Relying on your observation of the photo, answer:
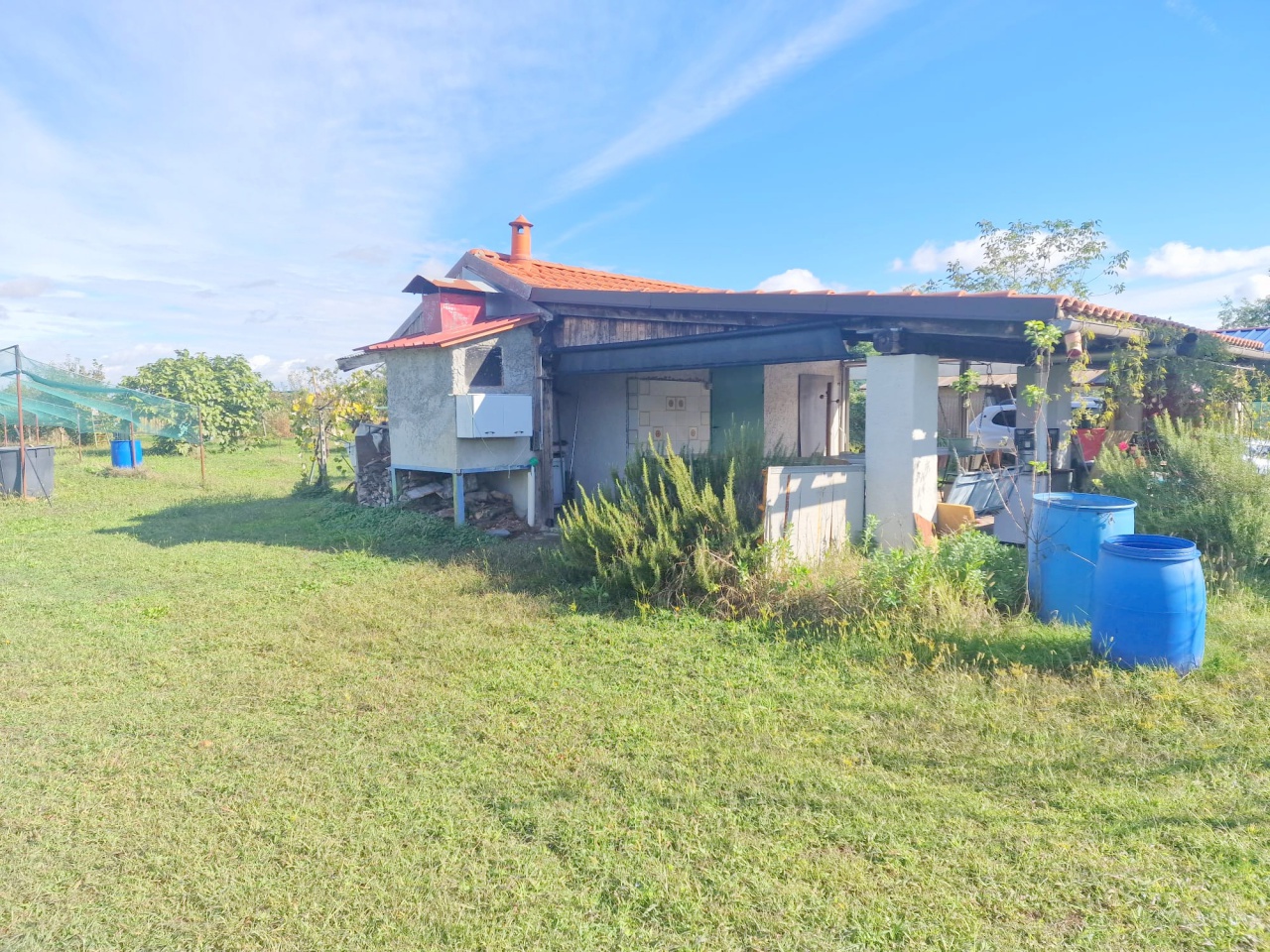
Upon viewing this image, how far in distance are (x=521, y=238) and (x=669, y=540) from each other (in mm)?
7111

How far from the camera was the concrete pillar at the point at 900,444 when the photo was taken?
6.73 meters

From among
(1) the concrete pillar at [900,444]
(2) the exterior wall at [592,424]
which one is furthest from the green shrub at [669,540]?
(2) the exterior wall at [592,424]

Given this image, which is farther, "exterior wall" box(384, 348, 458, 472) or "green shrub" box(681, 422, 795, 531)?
"exterior wall" box(384, 348, 458, 472)

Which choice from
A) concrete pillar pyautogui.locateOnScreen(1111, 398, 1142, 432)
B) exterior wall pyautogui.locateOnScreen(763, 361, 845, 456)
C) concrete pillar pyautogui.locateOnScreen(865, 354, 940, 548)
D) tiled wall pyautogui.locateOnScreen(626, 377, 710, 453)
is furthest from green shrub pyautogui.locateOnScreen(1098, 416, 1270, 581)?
tiled wall pyautogui.locateOnScreen(626, 377, 710, 453)

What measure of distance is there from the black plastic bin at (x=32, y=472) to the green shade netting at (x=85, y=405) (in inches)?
56.7

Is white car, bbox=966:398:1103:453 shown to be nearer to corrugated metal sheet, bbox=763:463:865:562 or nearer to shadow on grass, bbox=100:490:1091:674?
corrugated metal sheet, bbox=763:463:865:562

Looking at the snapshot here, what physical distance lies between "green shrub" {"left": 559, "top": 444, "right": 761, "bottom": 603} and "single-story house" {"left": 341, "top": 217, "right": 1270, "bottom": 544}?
100 centimetres

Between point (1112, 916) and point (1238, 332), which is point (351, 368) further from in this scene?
point (1238, 332)

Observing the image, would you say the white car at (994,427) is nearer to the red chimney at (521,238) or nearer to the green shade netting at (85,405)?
the red chimney at (521,238)

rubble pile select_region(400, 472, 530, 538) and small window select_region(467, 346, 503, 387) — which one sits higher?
small window select_region(467, 346, 503, 387)

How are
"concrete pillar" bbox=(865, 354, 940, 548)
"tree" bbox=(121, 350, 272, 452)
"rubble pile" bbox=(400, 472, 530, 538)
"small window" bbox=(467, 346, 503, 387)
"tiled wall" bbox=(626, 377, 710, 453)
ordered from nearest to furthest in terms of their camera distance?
"concrete pillar" bbox=(865, 354, 940, 548) → "small window" bbox=(467, 346, 503, 387) → "rubble pile" bbox=(400, 472, 530, 538) → "tiled wall" bbox=(626, 377, 710, 453) → "tree" bbox=(121, 350, 272, 452)

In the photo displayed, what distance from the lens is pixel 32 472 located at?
44.2ft

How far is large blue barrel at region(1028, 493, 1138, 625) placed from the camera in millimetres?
5289

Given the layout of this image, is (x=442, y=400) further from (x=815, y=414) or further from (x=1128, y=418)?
(x=1128, y=418)
